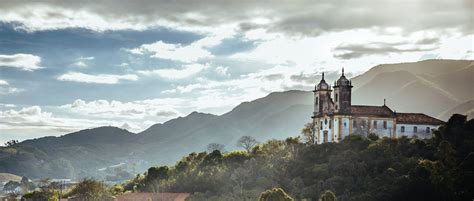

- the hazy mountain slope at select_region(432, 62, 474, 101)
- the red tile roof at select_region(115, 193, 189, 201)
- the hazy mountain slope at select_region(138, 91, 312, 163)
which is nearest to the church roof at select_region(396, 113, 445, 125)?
the red tile roof at select_region(115, 193, 189, 201)

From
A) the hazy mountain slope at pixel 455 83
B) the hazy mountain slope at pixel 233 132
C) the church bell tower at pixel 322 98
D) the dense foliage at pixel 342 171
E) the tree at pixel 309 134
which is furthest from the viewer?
the hazy mountain slope at pixel 233 132

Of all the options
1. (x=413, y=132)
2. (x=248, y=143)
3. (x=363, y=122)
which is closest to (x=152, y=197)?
(x=363, y=122)

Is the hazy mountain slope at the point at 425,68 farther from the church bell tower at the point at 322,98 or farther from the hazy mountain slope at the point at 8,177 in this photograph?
the hazy mountain slope at the point at 8,177

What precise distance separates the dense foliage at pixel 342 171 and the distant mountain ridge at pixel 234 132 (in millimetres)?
47035

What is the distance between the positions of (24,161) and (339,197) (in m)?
103

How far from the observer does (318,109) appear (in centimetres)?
4212

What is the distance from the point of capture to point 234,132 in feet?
639

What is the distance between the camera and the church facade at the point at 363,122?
3944 centimetres

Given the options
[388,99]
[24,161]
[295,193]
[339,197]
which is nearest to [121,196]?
[295,193]

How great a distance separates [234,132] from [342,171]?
6301 inches

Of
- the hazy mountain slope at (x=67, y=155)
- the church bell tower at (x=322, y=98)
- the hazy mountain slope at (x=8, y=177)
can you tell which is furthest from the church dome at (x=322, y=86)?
the hazy mountain slope at (x=67, y=155)

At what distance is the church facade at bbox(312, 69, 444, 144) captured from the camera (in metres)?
39.4

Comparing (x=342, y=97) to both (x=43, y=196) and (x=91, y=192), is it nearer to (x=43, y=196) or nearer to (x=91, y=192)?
(x=91, y=192)

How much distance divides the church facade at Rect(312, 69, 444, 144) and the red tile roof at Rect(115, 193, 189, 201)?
991 cm
